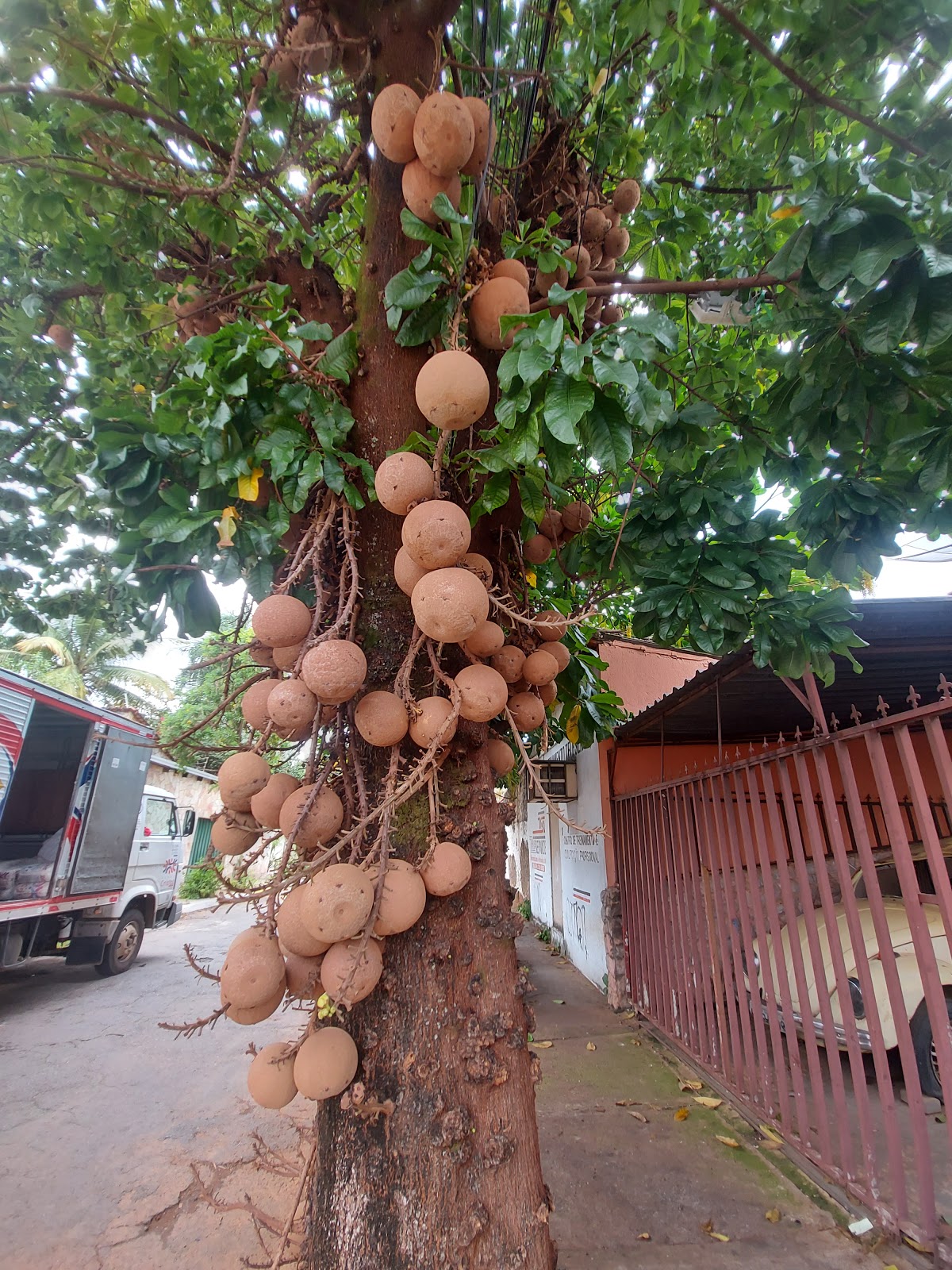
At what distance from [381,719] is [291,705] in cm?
23

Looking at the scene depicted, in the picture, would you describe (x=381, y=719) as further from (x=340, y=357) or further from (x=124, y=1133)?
(x=124, y=1133)

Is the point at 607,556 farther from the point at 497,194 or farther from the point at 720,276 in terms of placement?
the point at 720,276

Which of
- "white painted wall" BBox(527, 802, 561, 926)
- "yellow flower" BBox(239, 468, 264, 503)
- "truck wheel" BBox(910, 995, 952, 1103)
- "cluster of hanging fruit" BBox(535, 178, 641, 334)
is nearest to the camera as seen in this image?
"yellow flower" BBox(239, 468, 264, 503)

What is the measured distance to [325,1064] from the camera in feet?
4.55

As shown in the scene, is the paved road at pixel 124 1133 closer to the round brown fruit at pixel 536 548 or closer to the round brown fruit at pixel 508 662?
the round brown fruit at pixel 508 662

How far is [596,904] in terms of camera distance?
6.58 meters

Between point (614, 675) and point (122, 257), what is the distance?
20.4 feet

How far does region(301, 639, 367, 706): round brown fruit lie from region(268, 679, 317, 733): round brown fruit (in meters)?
0.04

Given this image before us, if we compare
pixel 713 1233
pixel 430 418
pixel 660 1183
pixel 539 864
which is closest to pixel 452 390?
pixel 430 418

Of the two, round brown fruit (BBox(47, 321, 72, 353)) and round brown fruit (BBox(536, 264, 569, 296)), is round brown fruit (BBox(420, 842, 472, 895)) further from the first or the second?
round brown fruit (BBox(47, 321, 72, 353))

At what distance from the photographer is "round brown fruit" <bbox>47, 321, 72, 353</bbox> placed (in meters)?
3.07

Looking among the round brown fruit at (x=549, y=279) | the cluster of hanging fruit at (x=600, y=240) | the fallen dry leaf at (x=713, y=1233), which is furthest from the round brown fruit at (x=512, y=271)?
the fallen dry leaf at (x=713, y=1233)

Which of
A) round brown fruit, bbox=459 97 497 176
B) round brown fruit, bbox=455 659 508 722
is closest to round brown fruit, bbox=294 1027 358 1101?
round brown fruit, bbox=455 659 508 722

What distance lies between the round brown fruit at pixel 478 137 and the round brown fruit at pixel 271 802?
182cm
